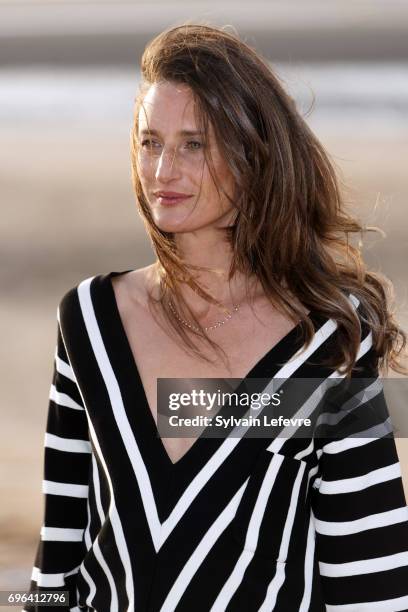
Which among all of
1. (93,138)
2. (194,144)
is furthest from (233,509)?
(93,138)

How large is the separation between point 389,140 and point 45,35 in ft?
6.81

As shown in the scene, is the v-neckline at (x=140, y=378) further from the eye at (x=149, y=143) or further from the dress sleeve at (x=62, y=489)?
the eye at (x=149, y=143)

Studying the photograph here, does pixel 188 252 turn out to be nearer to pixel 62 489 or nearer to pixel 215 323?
pixel 215 323

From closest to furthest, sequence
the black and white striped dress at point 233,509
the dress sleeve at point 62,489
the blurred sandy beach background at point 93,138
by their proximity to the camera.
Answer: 1. the black and white striped dress at point 233,509
2. the dress sleeve at point 62,489
3. the blurred sandy beach background at point 93,138

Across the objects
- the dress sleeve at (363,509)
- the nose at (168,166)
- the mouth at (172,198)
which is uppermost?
the nose at (168,166)

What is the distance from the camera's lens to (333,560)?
115 centimetres

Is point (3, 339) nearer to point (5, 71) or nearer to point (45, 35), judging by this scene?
point (5, 71)

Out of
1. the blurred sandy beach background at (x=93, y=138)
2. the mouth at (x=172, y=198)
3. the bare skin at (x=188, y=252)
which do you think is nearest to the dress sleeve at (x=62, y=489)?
the bare skin at (x=188, y=252)

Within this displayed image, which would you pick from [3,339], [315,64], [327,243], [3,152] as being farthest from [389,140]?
[327,243]

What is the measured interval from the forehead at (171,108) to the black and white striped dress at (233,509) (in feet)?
0.78

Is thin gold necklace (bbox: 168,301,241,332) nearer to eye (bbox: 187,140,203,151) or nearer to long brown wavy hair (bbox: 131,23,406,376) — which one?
long brown wavy hair (bbox: 131,23,406,376)

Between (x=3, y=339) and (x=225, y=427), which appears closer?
(x=225, y=427)

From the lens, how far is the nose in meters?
1.15

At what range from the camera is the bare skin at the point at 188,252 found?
3.76 feet
